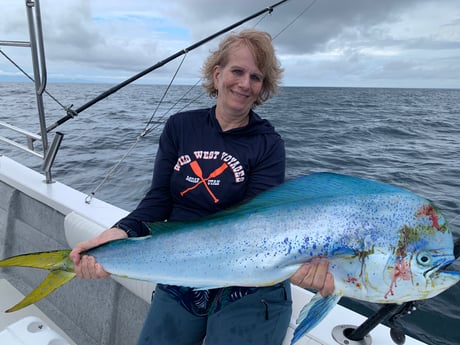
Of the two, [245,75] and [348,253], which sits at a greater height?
[245,75]

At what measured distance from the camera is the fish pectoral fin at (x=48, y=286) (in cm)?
155

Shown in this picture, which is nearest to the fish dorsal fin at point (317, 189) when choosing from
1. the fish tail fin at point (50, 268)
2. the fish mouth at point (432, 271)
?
the fish mouth at point (432, 271)

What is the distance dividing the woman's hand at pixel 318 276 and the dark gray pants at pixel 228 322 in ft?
1.66

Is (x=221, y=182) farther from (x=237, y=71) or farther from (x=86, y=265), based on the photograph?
(x=86, y=265)

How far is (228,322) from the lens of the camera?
168 cm

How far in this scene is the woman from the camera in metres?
1.71

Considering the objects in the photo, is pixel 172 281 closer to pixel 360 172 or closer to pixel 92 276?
pixel 92 276

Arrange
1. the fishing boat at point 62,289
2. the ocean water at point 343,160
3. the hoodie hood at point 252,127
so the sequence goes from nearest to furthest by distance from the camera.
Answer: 1. the fishing boat at point 62,289
2. the hoodie hood at point 252,127
3. the ocean water at point 343,160

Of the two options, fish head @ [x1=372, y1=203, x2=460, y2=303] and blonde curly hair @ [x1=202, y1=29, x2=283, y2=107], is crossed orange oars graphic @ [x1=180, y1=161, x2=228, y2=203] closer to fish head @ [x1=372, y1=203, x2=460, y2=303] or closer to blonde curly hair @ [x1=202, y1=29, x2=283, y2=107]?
blonde curly hair @ [x1=202, y1=29, x2=283, y2=107]

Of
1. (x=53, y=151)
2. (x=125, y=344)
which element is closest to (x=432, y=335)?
(x=125, y=344)

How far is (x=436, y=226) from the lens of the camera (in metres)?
1.20

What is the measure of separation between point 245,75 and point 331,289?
116 centimetres

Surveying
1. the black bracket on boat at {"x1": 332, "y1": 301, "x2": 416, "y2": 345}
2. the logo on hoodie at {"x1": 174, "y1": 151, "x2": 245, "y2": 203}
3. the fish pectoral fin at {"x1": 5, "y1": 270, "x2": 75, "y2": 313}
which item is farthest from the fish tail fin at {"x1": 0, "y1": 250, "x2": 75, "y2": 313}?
the black bracket on boat at {"x1": 332, "y1": 301, "x2": 416, "y2": 345}

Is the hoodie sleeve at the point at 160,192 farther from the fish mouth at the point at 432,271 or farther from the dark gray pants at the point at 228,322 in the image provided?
the fish mouth at the point at 432,271
